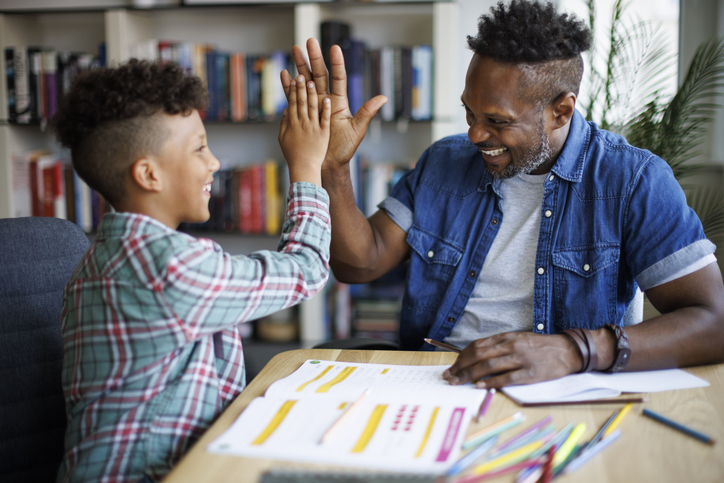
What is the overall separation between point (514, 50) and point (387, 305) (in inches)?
64.5

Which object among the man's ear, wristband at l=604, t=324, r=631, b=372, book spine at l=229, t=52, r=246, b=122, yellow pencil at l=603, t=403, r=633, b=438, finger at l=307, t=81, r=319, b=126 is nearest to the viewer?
yellow pencil at l=603, t=403, r=633, b=438

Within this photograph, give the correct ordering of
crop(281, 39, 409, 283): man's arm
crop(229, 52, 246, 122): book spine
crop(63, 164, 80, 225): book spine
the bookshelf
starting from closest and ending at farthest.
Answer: crop(281, 39, 409, 283): man's arm → the bookshelf → crop(229, 52, 246, 122): book spine → crop(63, 164, 80, 225): book spine

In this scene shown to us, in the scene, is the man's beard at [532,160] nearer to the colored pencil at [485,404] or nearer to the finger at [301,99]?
the finger at [301,99]

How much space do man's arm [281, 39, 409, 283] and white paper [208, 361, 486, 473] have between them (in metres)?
0.48

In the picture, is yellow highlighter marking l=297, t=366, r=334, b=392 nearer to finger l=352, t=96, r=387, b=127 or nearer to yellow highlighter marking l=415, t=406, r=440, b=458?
yellow highlighter marking l=415, t=406, r=440, b=458

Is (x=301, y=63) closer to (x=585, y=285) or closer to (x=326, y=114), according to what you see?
(x=326, y=114)

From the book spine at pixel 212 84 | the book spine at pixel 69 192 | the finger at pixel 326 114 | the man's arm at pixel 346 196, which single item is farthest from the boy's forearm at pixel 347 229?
the book spine at pixel 69 192

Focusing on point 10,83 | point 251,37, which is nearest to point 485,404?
point 251,37

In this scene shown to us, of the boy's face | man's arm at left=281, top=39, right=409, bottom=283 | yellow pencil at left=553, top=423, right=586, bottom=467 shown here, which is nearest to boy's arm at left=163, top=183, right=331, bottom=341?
the boy's face

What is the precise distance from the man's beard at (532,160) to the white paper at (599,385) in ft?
1.83

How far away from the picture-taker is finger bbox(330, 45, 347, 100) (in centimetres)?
121

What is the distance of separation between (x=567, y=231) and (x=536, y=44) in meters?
0.42

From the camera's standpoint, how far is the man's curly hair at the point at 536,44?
1.30 m

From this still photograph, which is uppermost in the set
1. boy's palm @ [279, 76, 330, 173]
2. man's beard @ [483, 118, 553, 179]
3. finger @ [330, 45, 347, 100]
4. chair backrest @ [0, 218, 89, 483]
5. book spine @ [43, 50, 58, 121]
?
book spine @ [43, 50, 58, 121]
